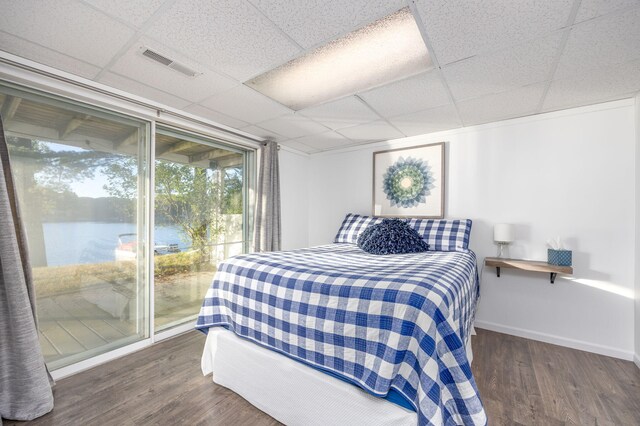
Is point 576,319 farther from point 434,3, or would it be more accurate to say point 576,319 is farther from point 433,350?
point 434,3

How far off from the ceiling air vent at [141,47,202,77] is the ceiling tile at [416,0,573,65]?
1.58 meters

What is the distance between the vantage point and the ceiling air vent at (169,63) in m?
1.81

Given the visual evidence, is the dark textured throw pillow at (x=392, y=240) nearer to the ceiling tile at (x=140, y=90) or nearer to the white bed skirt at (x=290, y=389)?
the white bed skirt at (x=290, y=389)

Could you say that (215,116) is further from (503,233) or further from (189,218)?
(503,233)

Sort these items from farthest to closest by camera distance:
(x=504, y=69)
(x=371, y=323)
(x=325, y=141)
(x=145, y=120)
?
(x=325, y=141) → (x=145, y=120) → (x=504, y=69) → (x=371, y=323)

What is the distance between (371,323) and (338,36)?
162cm

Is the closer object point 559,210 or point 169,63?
point 169,63

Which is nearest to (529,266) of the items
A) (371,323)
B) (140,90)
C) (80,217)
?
(371,323)

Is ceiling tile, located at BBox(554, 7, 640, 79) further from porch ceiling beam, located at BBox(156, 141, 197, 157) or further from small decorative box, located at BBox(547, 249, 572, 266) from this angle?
porch ceiling beam, located at BBox(156, 141, 197, 157)

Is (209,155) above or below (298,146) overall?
below

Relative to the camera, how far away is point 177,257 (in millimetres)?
2918

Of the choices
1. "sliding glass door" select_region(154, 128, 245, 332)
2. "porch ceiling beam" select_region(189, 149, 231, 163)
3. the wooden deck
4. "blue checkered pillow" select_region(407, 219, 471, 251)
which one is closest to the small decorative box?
"blue checkered pillow" select_region(407, 219, 471, 251)

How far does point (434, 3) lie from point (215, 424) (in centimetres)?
253

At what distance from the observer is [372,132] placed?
3.39 m
